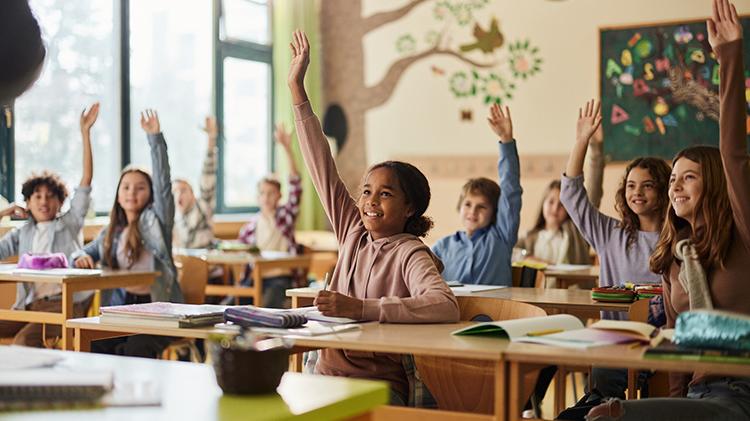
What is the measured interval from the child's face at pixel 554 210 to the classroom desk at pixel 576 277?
685 millimetres

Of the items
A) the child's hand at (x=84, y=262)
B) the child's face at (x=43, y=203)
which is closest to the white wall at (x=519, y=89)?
the child's face at (x=43, y=203)

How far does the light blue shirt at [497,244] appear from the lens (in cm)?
417

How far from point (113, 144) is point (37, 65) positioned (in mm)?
5803

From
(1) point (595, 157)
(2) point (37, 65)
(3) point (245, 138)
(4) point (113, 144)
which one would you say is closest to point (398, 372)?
(2) point (37, 65)

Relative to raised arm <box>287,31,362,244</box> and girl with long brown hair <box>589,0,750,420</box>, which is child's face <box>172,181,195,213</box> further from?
girl with long brown hair <box>589,0,750,420</box>

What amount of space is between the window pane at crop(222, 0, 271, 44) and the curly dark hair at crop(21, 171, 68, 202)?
327cm

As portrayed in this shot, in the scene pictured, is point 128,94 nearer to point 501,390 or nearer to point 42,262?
point 42,262

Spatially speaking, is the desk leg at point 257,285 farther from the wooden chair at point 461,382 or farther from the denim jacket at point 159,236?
the wooden chair at point 461,382

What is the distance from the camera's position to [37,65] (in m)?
1.25

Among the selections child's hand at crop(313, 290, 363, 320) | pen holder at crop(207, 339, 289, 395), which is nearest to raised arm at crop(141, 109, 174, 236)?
child's hand at crop(313, 290, 363, 320)

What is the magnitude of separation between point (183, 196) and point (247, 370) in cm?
517

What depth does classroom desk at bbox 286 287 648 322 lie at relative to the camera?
3.11 meters

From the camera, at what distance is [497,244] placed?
4.31 meters

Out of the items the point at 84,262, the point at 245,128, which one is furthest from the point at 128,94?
the point at 84,262
